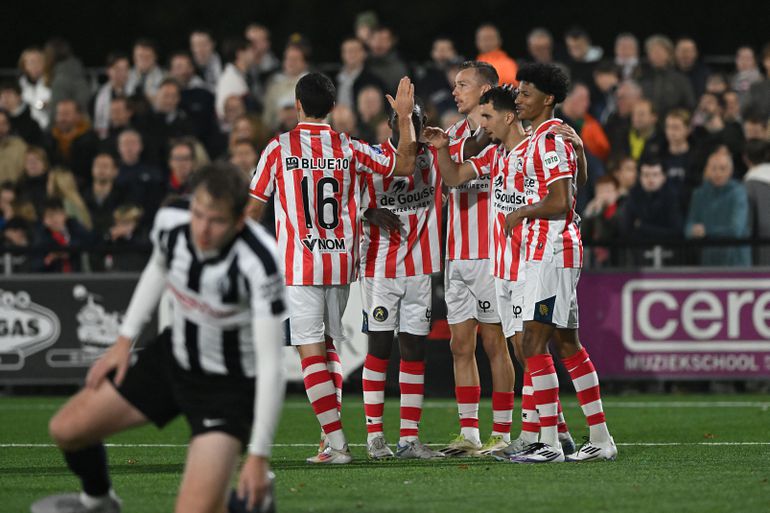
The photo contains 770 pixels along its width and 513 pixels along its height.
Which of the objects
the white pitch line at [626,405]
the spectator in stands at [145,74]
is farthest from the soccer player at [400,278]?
the spectator in stands at [145,74]

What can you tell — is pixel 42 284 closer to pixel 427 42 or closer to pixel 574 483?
pixel 574 483

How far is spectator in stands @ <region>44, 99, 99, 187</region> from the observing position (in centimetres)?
1684

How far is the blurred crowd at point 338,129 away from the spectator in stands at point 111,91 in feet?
0.08

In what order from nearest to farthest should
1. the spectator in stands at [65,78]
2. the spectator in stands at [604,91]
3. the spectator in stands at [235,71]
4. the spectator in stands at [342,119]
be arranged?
the spectator in stands at [342,119] → the spectator in stands at [604,91] → the spectator in stands at [235,71] → the spectator in stands at [65,78]

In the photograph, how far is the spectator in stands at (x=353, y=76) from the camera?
1677 cm

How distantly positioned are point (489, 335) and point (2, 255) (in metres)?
6.61

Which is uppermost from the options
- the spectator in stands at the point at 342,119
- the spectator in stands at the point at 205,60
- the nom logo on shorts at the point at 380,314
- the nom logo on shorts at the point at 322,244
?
the spectator in stands at the point at 205,60

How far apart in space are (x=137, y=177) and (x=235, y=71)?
7.42 ft

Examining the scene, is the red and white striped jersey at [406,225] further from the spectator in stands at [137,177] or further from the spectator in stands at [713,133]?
the spectator in stands at [137,177]

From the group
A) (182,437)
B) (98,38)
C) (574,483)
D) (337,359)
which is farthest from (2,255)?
(98,38)

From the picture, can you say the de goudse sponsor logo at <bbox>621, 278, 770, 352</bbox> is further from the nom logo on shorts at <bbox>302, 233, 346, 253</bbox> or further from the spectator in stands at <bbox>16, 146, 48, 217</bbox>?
the spectator in stands at <bbox>16, 146, 48, 217</bbox>

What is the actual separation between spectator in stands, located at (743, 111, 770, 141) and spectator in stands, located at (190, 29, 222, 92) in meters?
6.57

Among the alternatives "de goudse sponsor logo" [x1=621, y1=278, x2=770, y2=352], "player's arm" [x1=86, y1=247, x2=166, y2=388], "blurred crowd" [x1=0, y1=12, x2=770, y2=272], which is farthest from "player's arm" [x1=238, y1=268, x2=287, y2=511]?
"de goudse sponsor logo" [x1=621, y1=278, x2=770, y2=352]

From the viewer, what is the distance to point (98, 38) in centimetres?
2488
